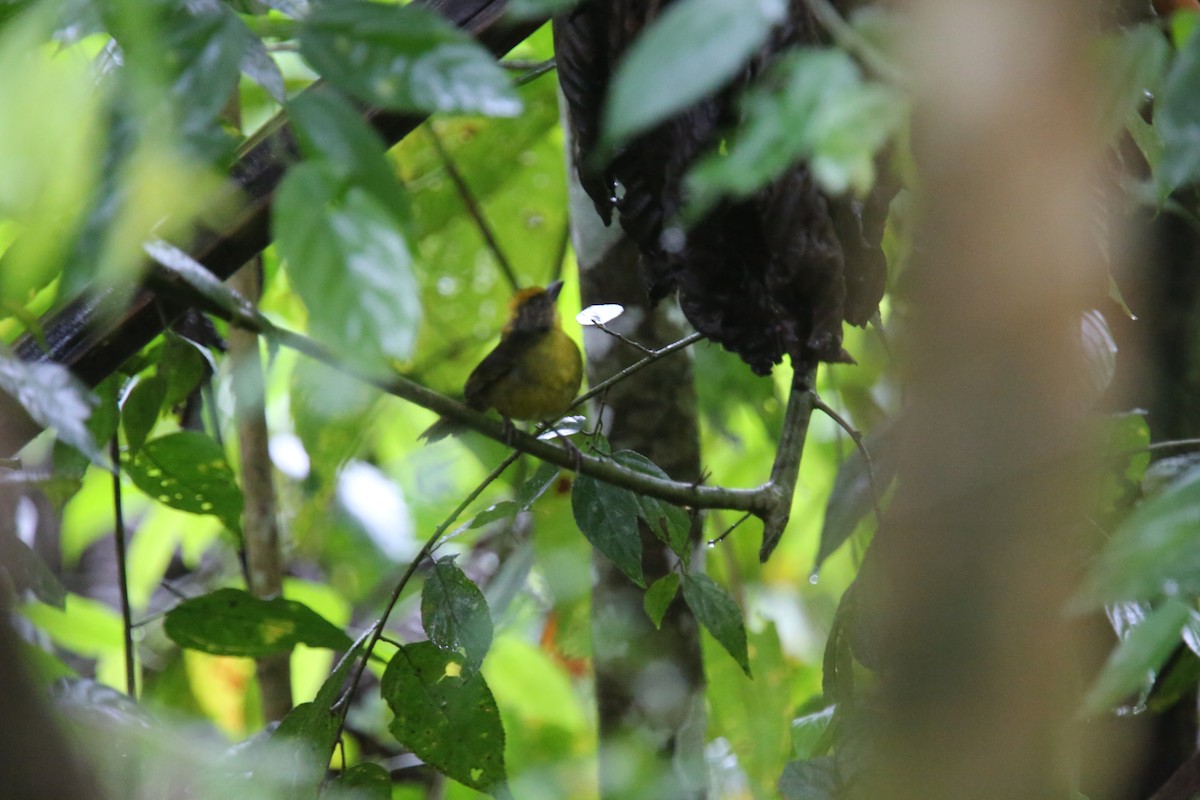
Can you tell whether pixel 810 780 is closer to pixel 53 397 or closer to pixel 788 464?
pixel 788 464

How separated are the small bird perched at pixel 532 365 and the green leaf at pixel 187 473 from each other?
752 millimetres

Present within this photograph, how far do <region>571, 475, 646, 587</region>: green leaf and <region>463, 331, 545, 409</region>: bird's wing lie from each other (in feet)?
3.35

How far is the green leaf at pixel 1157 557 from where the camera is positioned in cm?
58

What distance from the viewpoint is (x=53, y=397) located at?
0.78 m

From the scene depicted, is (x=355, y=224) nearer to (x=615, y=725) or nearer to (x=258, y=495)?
(x=615, y=725)

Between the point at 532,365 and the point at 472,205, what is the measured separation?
0.36 metres

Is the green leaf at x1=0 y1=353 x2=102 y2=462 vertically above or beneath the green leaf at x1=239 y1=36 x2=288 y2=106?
beneath

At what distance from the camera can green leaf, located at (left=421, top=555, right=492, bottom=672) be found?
1198 millimetres

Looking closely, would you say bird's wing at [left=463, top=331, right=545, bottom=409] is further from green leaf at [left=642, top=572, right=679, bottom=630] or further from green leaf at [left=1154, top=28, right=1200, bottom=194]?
green leaf at [left=1154, top=28, right=1200, bottom=194]

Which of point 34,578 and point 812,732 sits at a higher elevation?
point 34,578

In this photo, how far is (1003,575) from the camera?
1.71ft

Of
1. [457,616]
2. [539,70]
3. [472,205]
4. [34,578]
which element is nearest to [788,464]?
[457,616]

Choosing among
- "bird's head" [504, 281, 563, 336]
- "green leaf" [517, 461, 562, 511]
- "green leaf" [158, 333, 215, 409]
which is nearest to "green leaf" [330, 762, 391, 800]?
"green leaf" [517, 461, 562, 511]

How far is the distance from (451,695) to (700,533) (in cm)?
60
